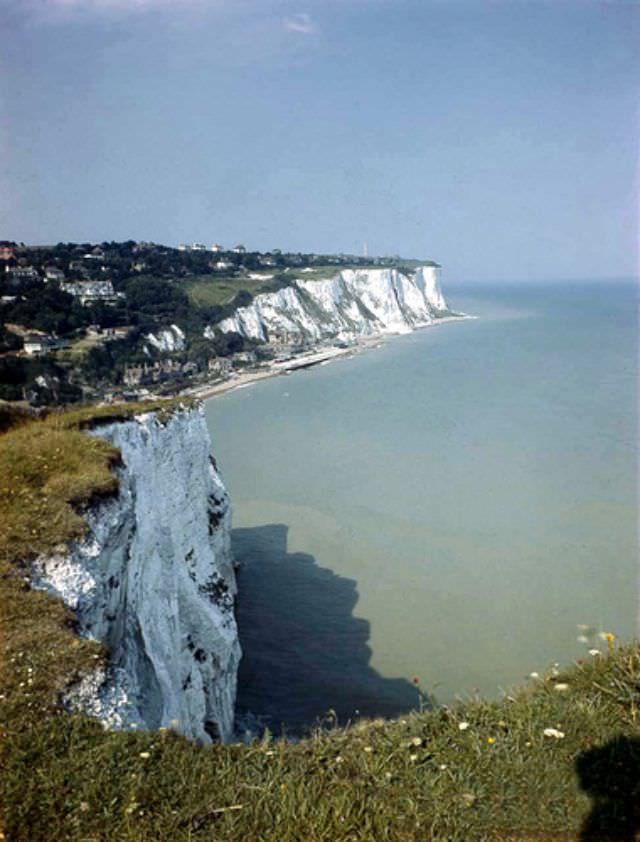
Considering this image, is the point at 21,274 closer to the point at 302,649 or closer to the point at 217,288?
the point at 217,288

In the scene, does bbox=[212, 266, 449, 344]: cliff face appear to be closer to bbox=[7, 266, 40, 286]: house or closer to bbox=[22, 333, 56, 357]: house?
bbox=[7, 266, 40, 286]: house

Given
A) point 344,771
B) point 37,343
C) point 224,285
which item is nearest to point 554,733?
point 344,771

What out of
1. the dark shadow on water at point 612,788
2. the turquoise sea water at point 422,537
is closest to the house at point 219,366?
the turquoise sea water at point 422,537

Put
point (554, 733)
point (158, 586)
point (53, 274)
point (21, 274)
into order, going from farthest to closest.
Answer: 1. point (53, 274)
2. point (21, 274)
3. point (158, 586)
4. point (554, 733)

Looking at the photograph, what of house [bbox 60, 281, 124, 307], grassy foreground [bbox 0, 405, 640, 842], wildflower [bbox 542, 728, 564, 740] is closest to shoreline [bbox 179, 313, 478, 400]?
house [bbox 60, 281, 124, 307]

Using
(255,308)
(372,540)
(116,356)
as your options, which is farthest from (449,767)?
(255,308)

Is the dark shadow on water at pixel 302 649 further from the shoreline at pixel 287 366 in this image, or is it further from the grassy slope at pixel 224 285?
the grassy slope at pixel 224 285

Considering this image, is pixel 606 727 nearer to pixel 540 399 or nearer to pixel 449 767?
pixel 449 767
